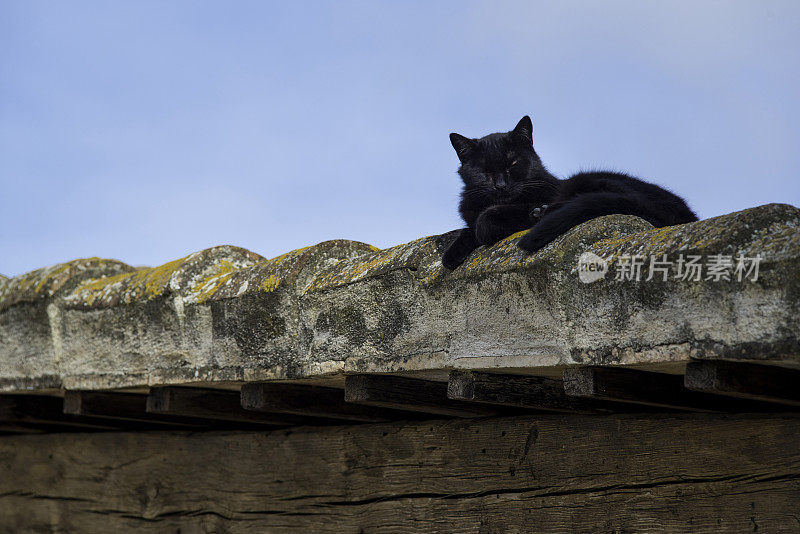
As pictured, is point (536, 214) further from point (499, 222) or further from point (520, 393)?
point (520, 393)

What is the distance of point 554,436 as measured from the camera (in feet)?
9.91

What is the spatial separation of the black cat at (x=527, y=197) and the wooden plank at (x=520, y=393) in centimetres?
37

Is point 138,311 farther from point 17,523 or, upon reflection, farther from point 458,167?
point 17,523

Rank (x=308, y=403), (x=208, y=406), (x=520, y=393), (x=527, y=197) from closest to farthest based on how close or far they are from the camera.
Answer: (x=520, y=393) → (x=308, y=403) → (x=527, y=197) → (x=208, y=406)

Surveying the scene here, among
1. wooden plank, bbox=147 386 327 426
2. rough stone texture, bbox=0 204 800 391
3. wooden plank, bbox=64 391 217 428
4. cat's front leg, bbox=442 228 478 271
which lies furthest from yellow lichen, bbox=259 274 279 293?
wooden plank, bbox=64 391 217 428

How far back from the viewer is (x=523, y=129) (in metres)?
3.95

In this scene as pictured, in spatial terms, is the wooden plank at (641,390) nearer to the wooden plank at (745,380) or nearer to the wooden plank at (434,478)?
the wooden plank at (434,478)

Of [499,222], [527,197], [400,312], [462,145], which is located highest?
[462,145]

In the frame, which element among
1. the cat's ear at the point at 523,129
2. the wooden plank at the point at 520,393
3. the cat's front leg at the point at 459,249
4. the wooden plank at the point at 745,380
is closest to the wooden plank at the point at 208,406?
the wooden plank at the point at 520,393

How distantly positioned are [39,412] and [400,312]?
2.75 m

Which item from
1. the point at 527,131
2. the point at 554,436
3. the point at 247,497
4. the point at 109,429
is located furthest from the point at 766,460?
the point at 109,429

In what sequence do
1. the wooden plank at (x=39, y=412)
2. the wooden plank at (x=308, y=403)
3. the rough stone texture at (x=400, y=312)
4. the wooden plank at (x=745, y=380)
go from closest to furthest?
1. the rough stone texture at (x=400, y=312)
2. the wooden plank at (x=745, y=380)
3. the wooden plank at (x=308, y=403)
4. the wooden plank at (x=39, y=412)

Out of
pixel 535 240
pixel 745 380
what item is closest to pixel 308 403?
pixel 535 240

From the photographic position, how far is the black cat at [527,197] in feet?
8.58
